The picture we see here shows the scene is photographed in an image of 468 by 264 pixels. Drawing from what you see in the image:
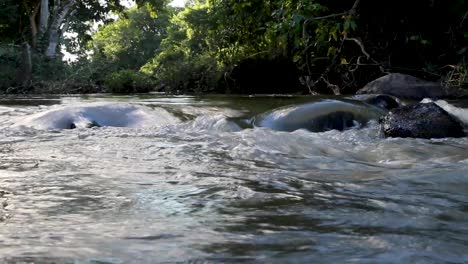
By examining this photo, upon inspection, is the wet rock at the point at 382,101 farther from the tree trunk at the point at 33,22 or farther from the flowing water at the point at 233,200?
the tree trunk at the point at 33,22

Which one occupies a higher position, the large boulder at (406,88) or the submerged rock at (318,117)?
the large boulder at (406,88)

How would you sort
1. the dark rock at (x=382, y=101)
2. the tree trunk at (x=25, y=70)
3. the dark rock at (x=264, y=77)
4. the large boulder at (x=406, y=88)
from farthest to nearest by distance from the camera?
the tree trunk at (x=25, y=70)
the dark rock at (x=264, y=77)
the large boulder at (x=406, y=88)
the dark rock at (x=382, y=101)

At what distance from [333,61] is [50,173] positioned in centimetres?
641

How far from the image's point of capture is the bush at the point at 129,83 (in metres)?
12.1

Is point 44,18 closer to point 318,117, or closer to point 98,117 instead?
point 98,117

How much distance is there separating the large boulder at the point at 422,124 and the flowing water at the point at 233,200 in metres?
0.20

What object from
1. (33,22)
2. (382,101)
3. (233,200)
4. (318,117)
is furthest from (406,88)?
(33,22)

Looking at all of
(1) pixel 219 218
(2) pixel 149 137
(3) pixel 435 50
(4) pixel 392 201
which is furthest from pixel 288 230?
(3) pixel 435 50

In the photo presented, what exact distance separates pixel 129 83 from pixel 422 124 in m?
→ 8.95

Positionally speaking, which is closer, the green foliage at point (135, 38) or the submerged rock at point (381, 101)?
the submerged rock at point (381, 101)

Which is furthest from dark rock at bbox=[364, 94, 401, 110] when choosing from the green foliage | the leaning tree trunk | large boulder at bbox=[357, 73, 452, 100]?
the green foliage

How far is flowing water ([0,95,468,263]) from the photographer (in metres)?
1.43

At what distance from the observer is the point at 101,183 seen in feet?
7.59

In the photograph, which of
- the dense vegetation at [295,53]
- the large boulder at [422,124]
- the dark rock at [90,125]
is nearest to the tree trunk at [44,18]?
the dense vegetation at [295,53]
